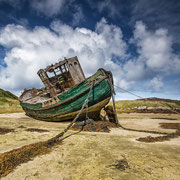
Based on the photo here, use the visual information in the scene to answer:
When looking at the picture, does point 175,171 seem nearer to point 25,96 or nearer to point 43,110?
point 43,110

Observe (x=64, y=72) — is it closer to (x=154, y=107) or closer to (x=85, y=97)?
(x=85, y=97)

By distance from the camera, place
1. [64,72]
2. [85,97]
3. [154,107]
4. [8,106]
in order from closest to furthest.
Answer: [85,97]
[64,72]
[154,107]
[8,106]

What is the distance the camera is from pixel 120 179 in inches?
82.5

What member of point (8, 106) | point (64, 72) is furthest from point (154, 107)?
point (8, 106)

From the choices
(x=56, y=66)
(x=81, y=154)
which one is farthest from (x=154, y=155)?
(x=56, y=66)

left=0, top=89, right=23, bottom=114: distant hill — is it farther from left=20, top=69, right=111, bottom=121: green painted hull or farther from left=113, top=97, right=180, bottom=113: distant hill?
left=113, top=97, right=180, bottom=113: distant hill

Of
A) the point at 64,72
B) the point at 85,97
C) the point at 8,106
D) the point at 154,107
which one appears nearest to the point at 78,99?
the point at 85,97

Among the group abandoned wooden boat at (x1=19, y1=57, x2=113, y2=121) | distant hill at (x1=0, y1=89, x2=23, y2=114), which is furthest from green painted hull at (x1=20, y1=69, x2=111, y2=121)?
distant hill at (x1=0, y1=89, x2=23, y2=114)

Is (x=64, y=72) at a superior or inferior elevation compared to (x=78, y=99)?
superior

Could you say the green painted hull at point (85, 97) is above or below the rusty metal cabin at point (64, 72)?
below

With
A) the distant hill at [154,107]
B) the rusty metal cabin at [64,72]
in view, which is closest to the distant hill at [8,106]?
the rusty metal cabin at [64,72]

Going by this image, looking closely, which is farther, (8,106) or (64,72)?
(8,106)

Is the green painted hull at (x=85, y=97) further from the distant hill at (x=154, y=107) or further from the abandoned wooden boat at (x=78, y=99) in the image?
the distant hill at (x=154, y=107)

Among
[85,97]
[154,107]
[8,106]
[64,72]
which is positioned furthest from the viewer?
[8,106]
